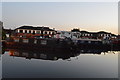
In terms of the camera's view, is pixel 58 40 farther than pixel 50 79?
Yes

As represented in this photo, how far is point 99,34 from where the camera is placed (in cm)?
7006

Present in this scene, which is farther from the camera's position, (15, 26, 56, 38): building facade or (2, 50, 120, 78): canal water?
(15, 26, 56, 38): building facade

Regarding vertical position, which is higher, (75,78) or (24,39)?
(24,39)

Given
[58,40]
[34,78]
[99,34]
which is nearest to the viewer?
[34,78]

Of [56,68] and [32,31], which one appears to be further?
[32,31]

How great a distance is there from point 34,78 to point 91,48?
34.2 m

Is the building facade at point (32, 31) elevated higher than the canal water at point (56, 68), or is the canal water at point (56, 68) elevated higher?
the building facade at point (32, 31)

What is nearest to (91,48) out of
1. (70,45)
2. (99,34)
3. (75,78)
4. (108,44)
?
(108,44)

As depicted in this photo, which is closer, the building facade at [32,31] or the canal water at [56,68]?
the canal water at [56,68]

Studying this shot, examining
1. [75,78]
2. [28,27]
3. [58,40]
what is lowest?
[75,78]

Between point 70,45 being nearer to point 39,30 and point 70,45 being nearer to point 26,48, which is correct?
point 26,48

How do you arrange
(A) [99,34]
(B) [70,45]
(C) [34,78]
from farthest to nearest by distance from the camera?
(A) [99,34] < (B) [70,45] < (C) [34,78]

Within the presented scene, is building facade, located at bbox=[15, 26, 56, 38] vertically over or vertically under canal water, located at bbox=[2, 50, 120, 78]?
over

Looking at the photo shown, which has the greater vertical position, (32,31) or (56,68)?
(32,31)
